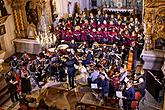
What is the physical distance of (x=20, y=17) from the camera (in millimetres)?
17875

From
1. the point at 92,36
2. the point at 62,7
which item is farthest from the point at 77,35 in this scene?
the point at 62,7

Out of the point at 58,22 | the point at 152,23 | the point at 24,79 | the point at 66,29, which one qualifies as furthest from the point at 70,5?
the point at 24,79

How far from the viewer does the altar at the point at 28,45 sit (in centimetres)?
1813

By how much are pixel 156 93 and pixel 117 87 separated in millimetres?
1841

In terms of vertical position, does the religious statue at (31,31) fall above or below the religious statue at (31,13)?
below

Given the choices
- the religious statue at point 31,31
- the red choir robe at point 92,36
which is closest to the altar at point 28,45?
the religious statue at point 31,31

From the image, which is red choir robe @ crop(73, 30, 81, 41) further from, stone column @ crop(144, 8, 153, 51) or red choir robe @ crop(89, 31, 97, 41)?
stone column @ crop(144, 8, 153, 51)

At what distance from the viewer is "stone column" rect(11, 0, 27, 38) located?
17.5 meters

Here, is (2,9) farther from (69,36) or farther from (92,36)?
(92,36)

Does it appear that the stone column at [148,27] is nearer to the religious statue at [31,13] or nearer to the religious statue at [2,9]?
the religious statue at [31,13]

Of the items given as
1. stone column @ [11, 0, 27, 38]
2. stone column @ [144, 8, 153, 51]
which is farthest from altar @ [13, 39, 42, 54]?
stone column @ [144, 8, 153, 51]

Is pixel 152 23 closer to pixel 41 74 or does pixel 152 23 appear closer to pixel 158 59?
pixel 158 59

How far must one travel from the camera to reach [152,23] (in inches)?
579

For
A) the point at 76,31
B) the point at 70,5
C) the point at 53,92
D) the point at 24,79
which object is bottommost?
the point at 53,92
